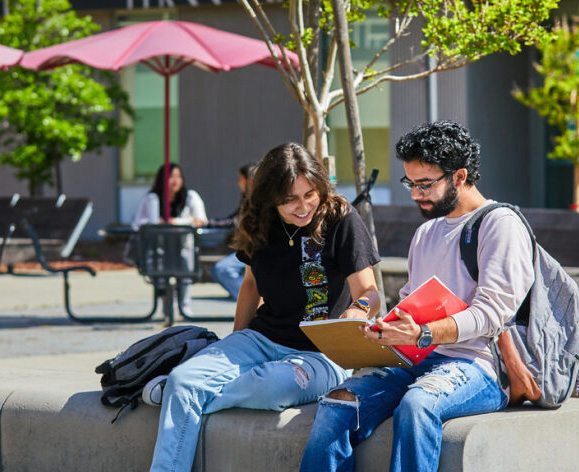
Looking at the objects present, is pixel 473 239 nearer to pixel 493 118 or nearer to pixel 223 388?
pixel 223 388

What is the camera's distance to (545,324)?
415cm

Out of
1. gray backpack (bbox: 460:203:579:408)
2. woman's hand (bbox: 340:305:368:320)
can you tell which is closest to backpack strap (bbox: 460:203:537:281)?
gray backpack (bbox: 460:203:579:408)

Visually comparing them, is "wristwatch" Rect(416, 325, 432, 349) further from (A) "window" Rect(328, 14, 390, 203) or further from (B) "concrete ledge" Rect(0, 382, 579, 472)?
(A) "window" Rect(328, 14, 390, 203)

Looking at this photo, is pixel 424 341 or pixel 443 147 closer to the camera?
pixel 424 341

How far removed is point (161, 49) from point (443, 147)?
265 inches

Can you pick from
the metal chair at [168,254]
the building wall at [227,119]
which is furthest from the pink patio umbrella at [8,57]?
the building wall at [227,119]

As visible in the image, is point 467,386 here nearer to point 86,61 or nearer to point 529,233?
point 529,233

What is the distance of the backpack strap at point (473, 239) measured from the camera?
13.6ft

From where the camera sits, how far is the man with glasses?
390 centimetres

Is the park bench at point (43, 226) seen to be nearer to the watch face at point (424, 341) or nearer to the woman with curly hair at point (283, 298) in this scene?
the woman with curly hair at point (283, 298)

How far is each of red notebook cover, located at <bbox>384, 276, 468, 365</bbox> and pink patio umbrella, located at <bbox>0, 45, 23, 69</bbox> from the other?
8083mm

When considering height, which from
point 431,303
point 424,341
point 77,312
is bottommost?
point 77,312

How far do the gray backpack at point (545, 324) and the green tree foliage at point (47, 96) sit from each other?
582 inches

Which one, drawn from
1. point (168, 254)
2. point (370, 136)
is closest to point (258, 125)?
point (370, 136)
